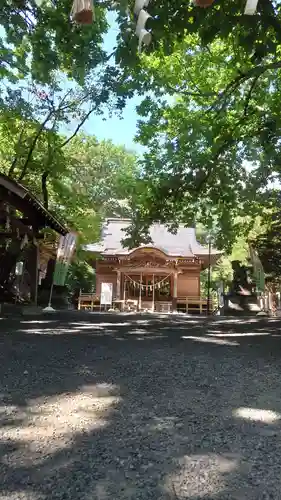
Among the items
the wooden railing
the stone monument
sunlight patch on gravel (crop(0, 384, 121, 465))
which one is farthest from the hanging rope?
sunlight patch on gravel (crop(0, 384, 121, 465))

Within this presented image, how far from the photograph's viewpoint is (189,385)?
437 centimetres

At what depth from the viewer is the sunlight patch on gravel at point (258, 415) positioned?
346 cm

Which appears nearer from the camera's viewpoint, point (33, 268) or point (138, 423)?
point (138, 423)

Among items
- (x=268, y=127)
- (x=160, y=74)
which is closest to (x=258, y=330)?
(x=268, y=127)

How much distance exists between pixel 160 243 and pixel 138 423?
24.0 m

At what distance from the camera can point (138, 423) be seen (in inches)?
130

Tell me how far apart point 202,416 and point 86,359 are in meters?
2.29

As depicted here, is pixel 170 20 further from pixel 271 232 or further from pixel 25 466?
pixel 271 232

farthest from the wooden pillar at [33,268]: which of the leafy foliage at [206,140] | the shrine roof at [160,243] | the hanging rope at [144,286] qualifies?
the hanging rope at [144,286]

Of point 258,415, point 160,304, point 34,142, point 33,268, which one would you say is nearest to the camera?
point 258,415

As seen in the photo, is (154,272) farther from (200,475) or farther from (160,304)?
(200,475)

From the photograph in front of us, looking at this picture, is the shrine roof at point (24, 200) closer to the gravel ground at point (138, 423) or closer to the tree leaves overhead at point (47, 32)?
the tree leaves overhead at point (47, 32)

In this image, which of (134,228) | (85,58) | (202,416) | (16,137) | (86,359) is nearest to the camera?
(202,416)

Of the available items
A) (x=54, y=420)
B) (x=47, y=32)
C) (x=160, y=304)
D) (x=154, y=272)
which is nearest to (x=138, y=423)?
(x=54, y=420)
